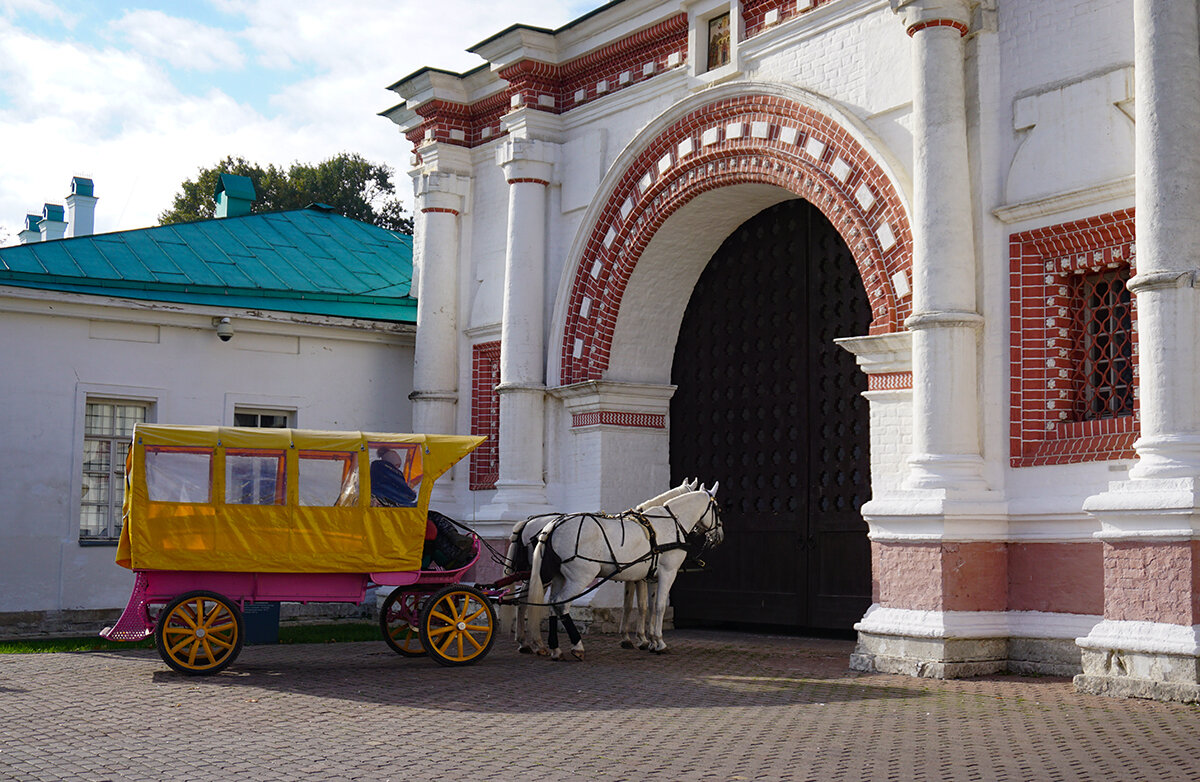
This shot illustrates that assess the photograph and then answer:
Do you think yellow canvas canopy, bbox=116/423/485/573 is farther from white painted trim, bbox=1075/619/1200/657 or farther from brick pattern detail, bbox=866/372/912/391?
white painted trim, bbox=1075/619/1200/657

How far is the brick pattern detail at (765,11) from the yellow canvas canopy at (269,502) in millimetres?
5544

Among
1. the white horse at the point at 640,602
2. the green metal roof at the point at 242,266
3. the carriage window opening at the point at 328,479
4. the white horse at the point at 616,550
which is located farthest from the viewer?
the green metal roof at the point at 242,266

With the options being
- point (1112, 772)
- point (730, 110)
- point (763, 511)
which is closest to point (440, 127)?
point (730, 110)

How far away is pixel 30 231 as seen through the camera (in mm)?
30828

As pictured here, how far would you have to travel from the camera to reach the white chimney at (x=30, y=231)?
30359mm

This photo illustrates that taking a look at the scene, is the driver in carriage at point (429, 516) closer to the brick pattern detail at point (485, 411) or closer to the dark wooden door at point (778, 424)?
the dark wooden door at point (778, 424)

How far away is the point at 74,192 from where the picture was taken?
2608 cm

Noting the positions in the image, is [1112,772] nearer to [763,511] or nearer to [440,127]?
[763,511]

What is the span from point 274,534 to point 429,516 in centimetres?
149

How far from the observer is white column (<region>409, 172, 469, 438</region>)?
56.3 ft

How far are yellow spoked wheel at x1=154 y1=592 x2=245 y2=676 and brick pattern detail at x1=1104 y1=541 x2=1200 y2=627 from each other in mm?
6526

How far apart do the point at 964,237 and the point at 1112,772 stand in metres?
5.20

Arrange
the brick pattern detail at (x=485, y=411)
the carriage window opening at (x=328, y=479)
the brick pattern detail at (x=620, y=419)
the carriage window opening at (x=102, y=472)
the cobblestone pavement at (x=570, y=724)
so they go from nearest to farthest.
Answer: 1. the cobblestone pavement at (x=570, y=724)
2. the carriage window opening at (x=328, y=479)
3. the brick pattern detail at (x=620, y=419)
4. the carriage window opening at (x=102, y=472)
5. the brick pattern detail at (x=485, y=411)

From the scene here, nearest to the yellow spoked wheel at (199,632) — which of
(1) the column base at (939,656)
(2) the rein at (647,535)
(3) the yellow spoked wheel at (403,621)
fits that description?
(3) the yellow spoked wheel at (403,621)
